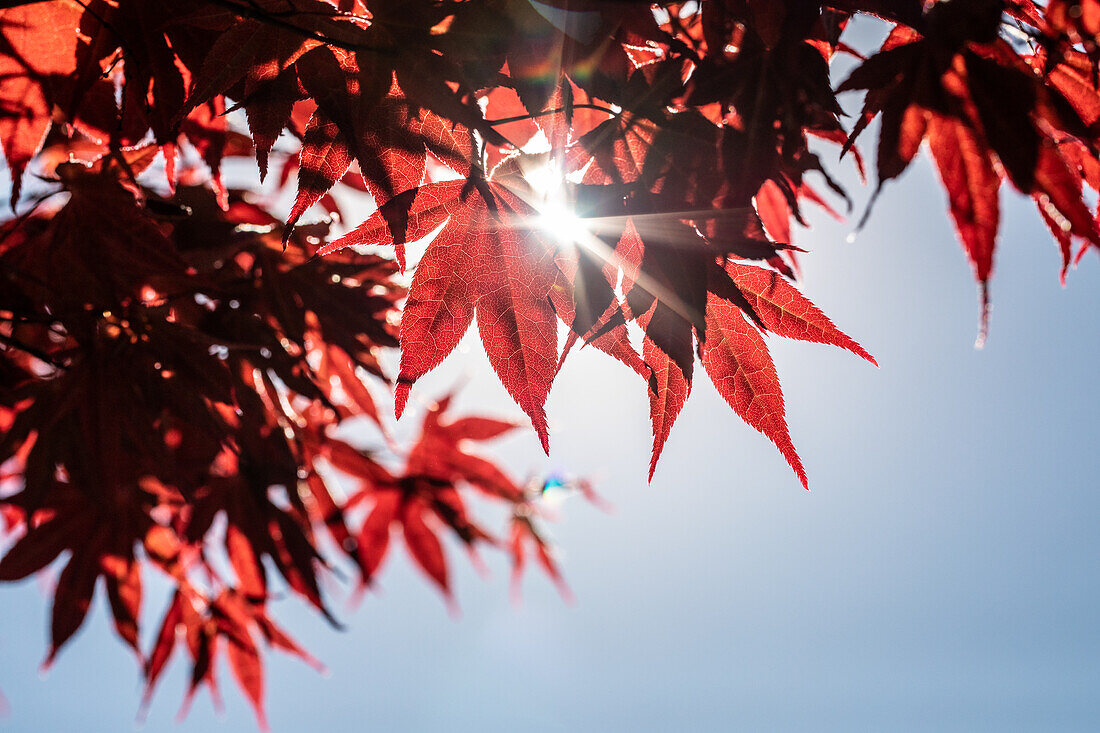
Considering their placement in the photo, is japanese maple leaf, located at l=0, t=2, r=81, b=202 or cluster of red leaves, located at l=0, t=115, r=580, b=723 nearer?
japanese maple leaf, located at l=0, t=2, r=81, b=202

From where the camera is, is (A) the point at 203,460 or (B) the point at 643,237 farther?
(A) the point at 203,460

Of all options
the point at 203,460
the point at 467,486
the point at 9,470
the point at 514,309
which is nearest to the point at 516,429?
the point at 467,486

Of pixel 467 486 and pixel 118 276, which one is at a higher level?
pixel 467 486

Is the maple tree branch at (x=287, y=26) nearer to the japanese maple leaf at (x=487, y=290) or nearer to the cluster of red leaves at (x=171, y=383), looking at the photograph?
the japanese maple leaf at (x=487, y=290)

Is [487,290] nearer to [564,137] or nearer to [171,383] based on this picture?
[564,137]

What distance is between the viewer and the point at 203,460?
1.10 meters

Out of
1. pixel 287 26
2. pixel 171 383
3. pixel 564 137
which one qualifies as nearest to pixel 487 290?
pixel 564 137

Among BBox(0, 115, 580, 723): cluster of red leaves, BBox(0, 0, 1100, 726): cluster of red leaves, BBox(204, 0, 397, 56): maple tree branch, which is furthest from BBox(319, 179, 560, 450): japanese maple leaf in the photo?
BBox(0, 115, 580, 723): cluster of red leaves

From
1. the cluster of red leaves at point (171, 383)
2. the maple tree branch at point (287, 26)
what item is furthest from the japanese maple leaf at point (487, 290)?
the cluster of red leaves at point (171, 383)

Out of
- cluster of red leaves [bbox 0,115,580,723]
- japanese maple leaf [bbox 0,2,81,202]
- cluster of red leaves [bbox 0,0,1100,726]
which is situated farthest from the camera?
cluster of red leaves [bbox 0,115,580,723]

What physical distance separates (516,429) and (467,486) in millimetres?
188

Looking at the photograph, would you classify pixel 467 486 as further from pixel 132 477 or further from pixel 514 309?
pixel 514 309

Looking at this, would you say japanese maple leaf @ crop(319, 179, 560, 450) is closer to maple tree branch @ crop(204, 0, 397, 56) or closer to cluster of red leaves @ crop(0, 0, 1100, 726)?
cluster of red leaves @ crop(0, 0, 1100, 726)

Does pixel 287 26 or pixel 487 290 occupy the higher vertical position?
pixel 287 26
